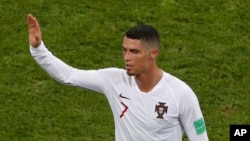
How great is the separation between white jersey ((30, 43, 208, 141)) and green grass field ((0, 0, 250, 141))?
341 cm

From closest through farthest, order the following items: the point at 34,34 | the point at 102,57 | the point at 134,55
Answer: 1. the point at 134,55
2. the point at 34,34
3. the point at 102,57

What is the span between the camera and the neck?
618cm

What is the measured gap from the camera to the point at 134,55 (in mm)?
6023

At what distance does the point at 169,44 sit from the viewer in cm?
1169

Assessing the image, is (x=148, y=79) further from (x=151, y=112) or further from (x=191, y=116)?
(x=191, y=116)

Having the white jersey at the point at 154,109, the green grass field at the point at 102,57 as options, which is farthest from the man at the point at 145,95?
the green grass field at the point at 102,57

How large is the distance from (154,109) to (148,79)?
0.26 m

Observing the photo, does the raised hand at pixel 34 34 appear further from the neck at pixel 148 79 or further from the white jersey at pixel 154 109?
the neck at pixel 148 79

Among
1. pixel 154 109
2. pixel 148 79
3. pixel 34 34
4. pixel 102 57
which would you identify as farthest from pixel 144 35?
pixel 102 57

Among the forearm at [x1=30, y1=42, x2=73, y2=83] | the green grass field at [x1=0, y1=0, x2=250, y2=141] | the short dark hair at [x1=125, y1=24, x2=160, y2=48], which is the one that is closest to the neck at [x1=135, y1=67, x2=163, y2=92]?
the short dark hair at [x1=125, y1=24, x2=160, y2=48]

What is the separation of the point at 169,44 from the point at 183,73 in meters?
0.85

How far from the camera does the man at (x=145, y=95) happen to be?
19.9 ft

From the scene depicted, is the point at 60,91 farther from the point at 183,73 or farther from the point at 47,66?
the point at 47,66

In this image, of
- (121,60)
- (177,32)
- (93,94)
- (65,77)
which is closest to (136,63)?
(65,77)
